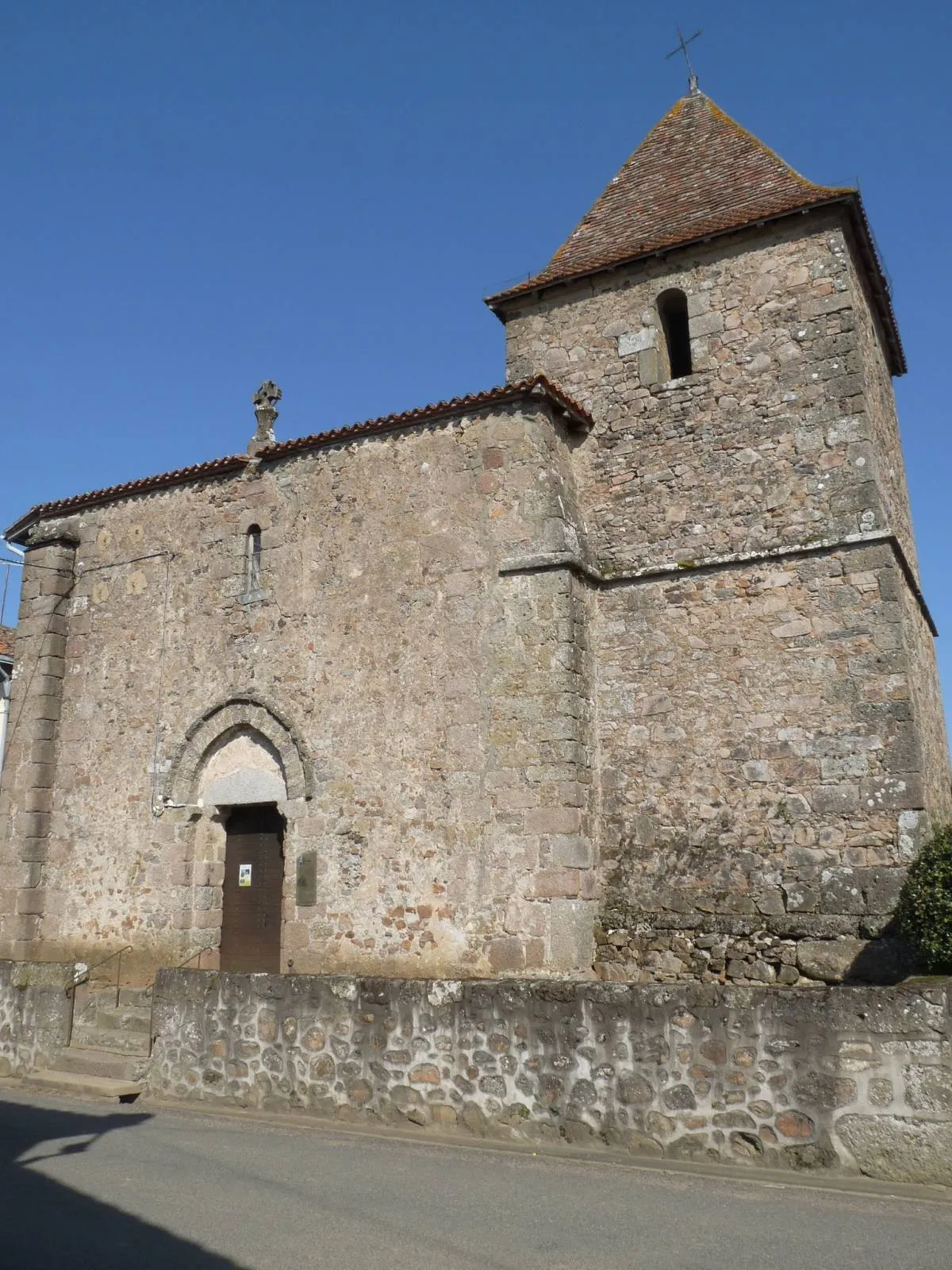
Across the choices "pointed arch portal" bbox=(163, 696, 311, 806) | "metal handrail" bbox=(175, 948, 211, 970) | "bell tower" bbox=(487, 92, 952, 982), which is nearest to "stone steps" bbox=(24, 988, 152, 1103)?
"metal handrail" bbox=(175, 948, 211, 970)

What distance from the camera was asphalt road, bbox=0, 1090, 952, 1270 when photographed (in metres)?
4.78

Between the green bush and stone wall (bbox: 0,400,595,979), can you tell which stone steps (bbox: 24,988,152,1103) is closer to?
stone wall (bbox: 0,400,595,979)

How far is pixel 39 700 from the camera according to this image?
44.0 feet

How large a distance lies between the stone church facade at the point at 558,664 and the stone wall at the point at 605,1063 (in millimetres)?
2309

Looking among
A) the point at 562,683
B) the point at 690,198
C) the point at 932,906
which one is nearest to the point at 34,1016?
the point at 562,683

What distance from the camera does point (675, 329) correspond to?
12148 millimetres

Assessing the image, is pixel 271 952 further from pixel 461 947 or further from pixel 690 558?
pixel 690 558

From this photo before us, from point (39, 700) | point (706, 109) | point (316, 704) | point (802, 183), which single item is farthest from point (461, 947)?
point (706, 109)

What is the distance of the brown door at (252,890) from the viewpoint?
38.6 feet

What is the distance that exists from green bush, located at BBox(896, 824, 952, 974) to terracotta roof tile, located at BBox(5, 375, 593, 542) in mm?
6016

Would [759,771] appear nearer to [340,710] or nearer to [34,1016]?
[340,710]

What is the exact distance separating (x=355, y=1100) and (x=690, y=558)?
250 inches

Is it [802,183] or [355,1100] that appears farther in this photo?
[802,183]

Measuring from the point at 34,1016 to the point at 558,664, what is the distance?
6423 mm
